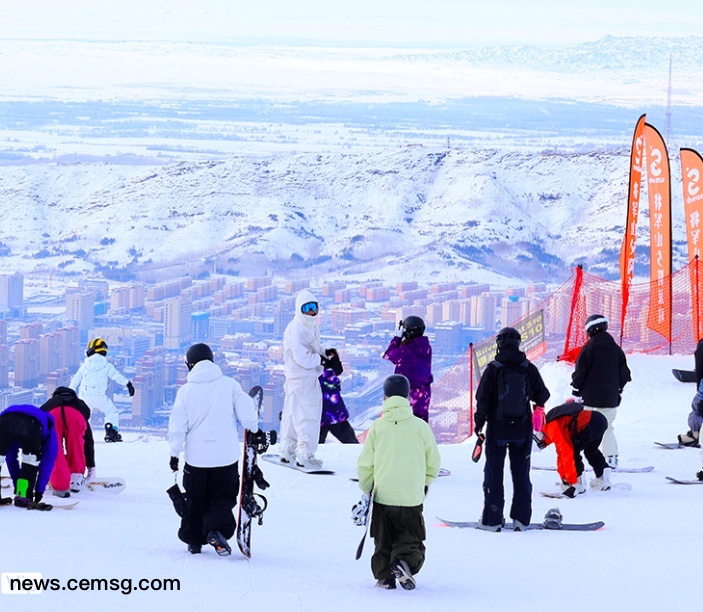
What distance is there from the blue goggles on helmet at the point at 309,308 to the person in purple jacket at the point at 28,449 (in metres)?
2.00

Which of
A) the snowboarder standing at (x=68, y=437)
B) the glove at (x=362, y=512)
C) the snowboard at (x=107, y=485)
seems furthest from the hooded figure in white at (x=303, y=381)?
the glove at (x=362, y=512)

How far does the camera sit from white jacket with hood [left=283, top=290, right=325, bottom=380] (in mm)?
8336

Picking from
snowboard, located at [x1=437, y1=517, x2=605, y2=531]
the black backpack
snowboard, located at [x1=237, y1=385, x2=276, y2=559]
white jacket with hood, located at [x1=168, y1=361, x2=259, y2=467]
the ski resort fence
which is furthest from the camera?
the ski resort fence

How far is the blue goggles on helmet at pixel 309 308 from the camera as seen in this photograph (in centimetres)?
818

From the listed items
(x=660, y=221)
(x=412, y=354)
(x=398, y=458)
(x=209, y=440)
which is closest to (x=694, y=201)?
(x=660, y=221)

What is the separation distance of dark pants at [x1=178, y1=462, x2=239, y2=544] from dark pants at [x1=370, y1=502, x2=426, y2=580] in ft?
2.56

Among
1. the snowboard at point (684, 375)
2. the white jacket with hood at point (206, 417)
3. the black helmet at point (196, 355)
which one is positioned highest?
the black helmet at point (196, 355)

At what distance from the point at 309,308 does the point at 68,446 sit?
1.85m

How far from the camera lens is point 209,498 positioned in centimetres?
591

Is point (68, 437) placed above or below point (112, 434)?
above

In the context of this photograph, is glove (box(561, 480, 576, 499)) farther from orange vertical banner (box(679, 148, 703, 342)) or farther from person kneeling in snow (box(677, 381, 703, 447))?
orange vertical banner (box(679, 148, 703, 342))

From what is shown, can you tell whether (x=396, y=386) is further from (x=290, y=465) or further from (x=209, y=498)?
(x=290, y=465)

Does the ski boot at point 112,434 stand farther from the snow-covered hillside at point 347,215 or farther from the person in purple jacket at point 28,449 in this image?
the snow-covered hillside at point 347,215

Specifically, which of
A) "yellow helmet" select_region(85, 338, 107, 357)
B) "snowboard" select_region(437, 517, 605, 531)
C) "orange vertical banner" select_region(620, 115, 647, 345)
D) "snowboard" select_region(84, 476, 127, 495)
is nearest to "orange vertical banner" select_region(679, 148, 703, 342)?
"orange vertical banner" select_region(620, 115, 647, 345)
